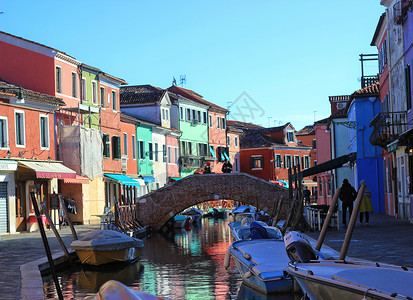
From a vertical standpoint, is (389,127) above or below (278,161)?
above

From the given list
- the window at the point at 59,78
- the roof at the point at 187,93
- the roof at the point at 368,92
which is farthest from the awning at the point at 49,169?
the roof at the point at 187,93

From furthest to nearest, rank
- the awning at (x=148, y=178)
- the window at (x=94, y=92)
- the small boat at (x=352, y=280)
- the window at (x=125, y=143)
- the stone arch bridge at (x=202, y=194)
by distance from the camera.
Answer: the awning at (x=148, y=178) → the window at (x=125, y=143) → the window at (x=94, y=92) → the stone arch bridge at (x=202, y=194) → the small boat at (x=352, y=280)

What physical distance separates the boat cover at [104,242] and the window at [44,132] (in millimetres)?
12351

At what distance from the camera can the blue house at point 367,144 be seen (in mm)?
37688

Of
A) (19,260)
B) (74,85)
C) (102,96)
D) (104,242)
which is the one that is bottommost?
(19,260)

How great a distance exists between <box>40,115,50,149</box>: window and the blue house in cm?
1510

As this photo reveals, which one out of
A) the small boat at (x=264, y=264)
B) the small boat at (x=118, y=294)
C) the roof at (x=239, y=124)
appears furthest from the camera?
the roof at (x=239, y=124)

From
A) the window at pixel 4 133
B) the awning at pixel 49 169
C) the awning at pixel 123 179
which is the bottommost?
the awning at pixel 123 179

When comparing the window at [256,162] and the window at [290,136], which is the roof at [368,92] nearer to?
the window at [256,162]

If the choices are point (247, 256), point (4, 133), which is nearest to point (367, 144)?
point (4, 133)

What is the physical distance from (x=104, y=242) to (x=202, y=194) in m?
16.8

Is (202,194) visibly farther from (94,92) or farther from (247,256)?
(247,256)

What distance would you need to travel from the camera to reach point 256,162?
73562 millimetres

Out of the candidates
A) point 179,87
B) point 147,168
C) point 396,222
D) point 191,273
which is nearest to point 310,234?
point 396,222
